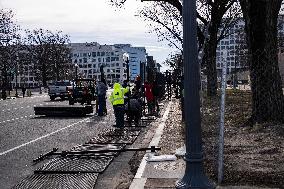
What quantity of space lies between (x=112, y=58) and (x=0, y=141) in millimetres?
178746

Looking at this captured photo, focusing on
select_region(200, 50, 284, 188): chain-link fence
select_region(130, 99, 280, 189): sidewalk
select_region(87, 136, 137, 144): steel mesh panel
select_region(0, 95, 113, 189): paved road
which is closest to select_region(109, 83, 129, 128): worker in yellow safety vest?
select_region(0, 95, 113, 189): paved road

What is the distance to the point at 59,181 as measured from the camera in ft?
25.9

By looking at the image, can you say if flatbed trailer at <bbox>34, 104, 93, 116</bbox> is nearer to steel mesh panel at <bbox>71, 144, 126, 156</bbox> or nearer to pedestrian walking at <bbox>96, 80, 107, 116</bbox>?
pedestrian walking at <bbox>96, 80, 107, 116</bbox>

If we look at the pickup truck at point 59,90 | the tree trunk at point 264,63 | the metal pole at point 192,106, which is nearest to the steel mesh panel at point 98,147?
the tree trunk at point 264,63

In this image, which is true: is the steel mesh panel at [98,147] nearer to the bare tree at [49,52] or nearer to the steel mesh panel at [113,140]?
the steel mesh panel at [113,140]

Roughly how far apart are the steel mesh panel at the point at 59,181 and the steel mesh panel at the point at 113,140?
4.14 m

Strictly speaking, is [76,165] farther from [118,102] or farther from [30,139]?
[118,102]

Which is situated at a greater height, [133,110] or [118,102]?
[118,102]

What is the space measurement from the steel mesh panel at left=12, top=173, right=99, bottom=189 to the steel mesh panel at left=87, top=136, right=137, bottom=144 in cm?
414

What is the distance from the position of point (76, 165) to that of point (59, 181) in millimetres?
1388

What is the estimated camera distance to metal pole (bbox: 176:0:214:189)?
548 cm

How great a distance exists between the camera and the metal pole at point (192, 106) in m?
5.48

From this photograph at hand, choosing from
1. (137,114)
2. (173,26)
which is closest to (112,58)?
(173,26)

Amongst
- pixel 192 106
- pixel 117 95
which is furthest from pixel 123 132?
pixel 192 106
